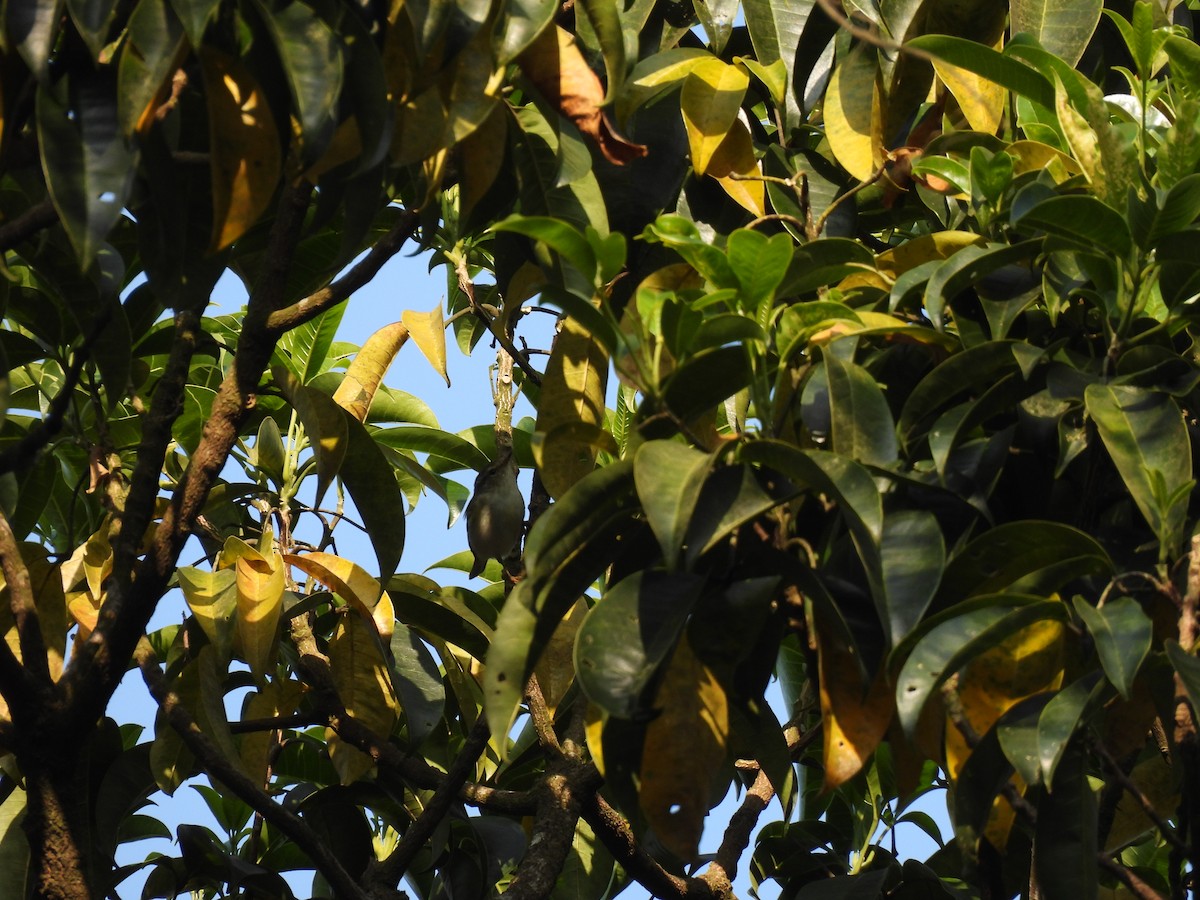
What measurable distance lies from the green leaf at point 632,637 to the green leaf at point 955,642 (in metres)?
0.17

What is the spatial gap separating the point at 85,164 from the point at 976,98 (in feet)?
3.11

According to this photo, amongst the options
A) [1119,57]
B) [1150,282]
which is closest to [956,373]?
[1150,282]

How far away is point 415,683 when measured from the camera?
1.67 metres

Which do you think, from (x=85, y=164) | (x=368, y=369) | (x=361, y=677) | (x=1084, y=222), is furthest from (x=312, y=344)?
(x=1084, y=222)

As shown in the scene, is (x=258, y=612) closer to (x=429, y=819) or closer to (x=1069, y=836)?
(x=429, y=819)

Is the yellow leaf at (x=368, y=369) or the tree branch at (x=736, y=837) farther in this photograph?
the yellow leaf at (x=368, y=369)

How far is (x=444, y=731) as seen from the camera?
2037mm

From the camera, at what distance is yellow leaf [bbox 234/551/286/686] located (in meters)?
1.51

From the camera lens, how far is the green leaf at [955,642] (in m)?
0.98

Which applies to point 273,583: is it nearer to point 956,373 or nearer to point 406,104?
point 406,104

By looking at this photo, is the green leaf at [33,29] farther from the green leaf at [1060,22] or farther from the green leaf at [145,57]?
the green leaf at [1060,22]

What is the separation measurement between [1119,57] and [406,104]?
107cm

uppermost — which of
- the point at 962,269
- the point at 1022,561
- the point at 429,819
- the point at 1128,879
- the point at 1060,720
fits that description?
the point at 962,269

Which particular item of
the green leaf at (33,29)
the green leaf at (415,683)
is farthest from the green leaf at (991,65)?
the green leaf at (415,683)
